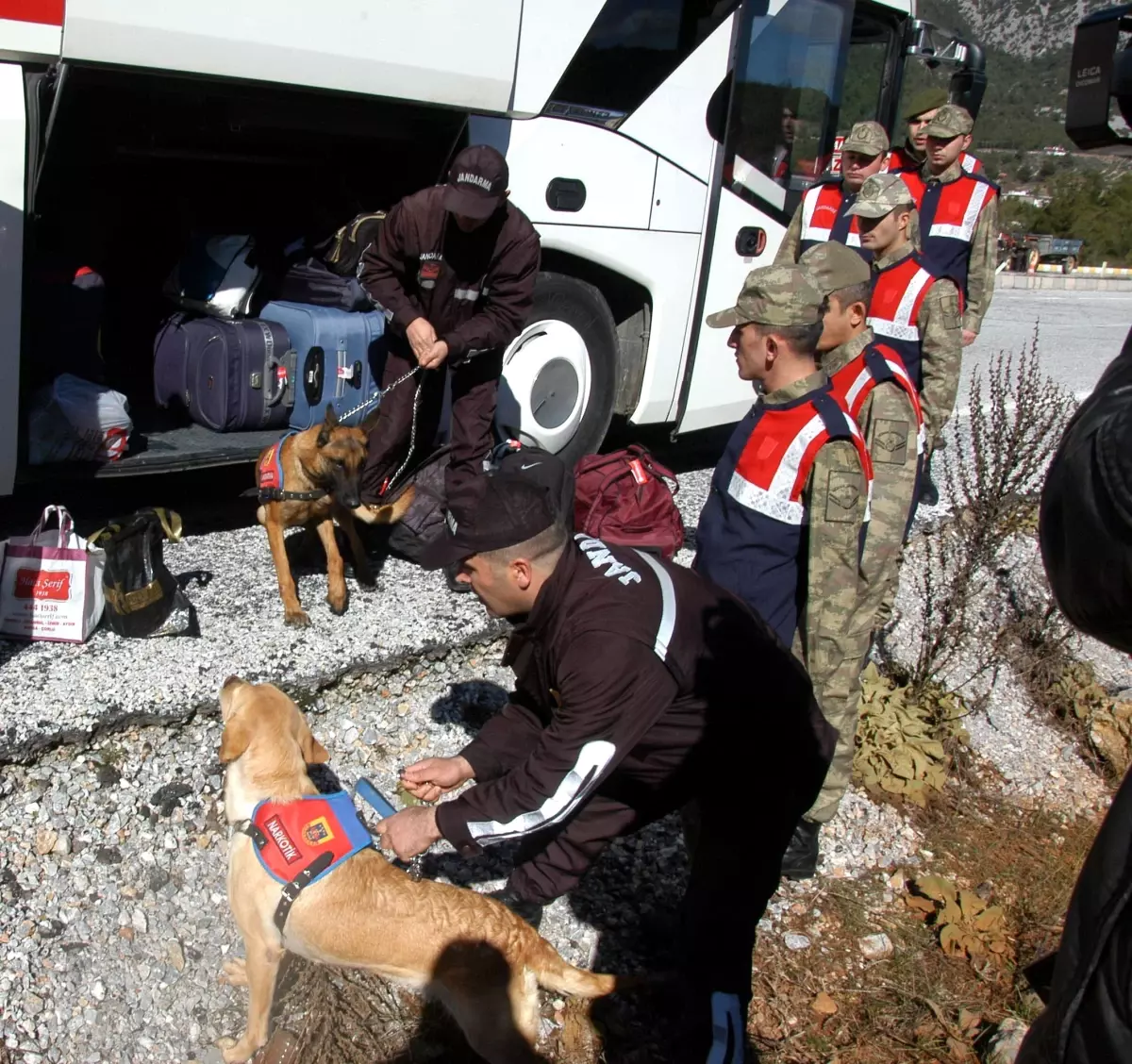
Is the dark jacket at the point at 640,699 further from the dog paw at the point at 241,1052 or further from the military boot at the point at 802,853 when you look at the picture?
the military boot at the point at 802,853

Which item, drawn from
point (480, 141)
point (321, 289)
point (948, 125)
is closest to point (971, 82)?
point (948, 125)

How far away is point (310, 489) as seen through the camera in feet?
13.7

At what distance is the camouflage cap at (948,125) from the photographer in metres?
5.05

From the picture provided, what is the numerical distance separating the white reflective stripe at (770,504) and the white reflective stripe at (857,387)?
641 millimetres

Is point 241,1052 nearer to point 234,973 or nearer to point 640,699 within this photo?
point 234,973

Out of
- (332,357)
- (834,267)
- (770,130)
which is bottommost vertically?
(332,357)

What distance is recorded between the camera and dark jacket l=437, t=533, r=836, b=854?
7.12 ft

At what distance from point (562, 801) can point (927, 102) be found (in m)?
4.71

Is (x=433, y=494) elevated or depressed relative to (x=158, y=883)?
elevated

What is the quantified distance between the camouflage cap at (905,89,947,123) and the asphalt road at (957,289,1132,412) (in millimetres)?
2616

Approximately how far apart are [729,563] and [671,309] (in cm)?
297

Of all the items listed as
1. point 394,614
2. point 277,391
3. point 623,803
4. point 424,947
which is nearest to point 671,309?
point 277,391

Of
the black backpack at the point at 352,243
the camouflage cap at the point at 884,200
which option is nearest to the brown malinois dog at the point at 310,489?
the black backpack at the point at 352,243

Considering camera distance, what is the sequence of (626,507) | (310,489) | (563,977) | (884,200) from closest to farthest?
1. (563,977)
2. (884,200)
3. (310,489)
4. (626,507)
